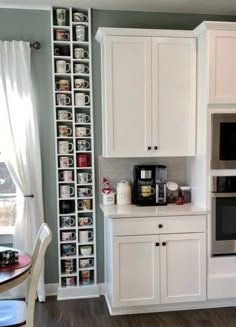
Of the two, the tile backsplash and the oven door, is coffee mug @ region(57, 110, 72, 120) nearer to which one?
the tile backsplash

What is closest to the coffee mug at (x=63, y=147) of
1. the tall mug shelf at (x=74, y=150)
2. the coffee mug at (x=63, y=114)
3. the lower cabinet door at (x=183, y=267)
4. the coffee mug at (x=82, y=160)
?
the tall mug shelf at (x=74, y=150)

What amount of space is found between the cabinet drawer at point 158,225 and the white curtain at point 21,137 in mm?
832

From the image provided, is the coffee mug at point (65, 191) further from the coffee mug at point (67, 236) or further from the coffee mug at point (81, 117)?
the coffee mug at point (81, 117)

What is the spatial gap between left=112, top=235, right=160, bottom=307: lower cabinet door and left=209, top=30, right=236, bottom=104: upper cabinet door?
128 cm

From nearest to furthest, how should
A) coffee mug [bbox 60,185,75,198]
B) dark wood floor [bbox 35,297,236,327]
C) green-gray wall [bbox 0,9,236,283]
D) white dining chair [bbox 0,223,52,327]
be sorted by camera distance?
1. white dining chair [bbox 0,223,52,327]
2. dark wood floor [bbox 35,297,236,327]
3. green-gray wall [bbox 0,9,236,283]
4. coffee mug [bbox 60,185,75,198]

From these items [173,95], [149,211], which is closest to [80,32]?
[173,95]

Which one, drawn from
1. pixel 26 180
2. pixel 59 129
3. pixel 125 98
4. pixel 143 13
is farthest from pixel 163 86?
pixel 26 180

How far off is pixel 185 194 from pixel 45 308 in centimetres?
160

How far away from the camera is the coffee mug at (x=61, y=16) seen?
129 inches

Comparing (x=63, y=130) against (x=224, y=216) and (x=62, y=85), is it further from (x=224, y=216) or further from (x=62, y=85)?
(x=224, y=216)

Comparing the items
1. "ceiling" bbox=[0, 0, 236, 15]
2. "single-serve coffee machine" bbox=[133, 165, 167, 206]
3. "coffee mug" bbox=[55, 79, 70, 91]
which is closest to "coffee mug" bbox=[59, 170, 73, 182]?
"single-serve coffee machine" bbox=[133, 165, 167, 206]

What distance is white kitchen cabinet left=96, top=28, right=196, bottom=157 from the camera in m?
3.15

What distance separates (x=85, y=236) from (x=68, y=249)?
20 centimetres

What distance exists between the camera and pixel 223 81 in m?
3.05
